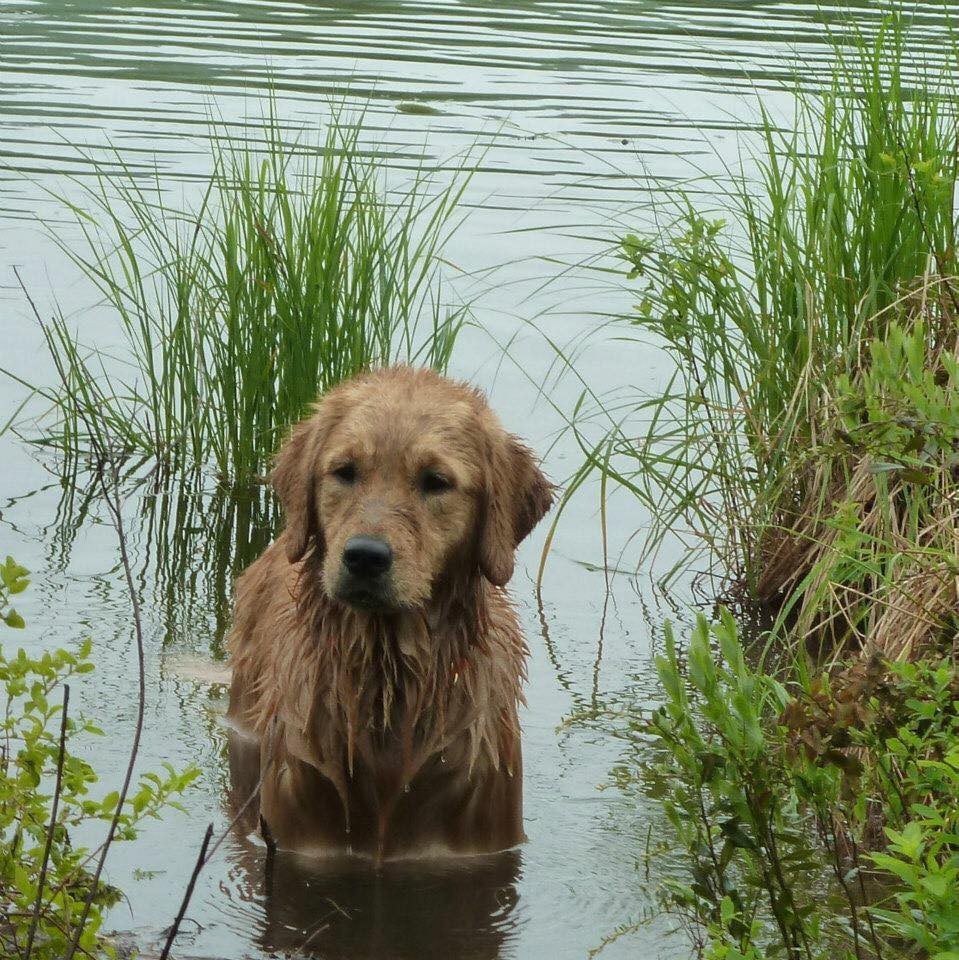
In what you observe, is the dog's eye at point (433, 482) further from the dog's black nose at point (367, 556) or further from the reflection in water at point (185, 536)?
the reflection in water at point (185, 536)

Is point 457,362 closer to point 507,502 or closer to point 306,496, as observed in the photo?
point 507,502

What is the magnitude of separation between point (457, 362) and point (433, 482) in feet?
17.2

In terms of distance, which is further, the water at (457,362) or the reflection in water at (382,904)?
the water at (457,362)

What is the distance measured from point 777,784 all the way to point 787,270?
3.83 m

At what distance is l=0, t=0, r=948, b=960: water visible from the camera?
203 inches

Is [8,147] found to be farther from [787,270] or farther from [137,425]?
[787,270]

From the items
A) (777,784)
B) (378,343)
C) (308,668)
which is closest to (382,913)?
(308,668)

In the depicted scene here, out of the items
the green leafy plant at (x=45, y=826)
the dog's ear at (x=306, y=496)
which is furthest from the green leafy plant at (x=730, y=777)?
the dog's ear at (x=306, y=496)

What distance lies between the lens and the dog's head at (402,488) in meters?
4.90

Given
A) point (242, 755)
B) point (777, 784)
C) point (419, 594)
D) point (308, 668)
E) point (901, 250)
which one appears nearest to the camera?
point (777, 784)

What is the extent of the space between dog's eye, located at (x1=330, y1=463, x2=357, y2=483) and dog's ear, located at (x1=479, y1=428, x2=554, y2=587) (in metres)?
0.46

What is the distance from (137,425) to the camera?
29.0 feet

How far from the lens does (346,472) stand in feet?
16.8

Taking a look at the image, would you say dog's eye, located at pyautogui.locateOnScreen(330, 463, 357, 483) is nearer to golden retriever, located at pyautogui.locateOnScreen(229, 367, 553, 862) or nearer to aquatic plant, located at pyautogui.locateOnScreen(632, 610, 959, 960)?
golden retriever, located at pyautogui.locateOnScreen(229, 367, 553, 862)
